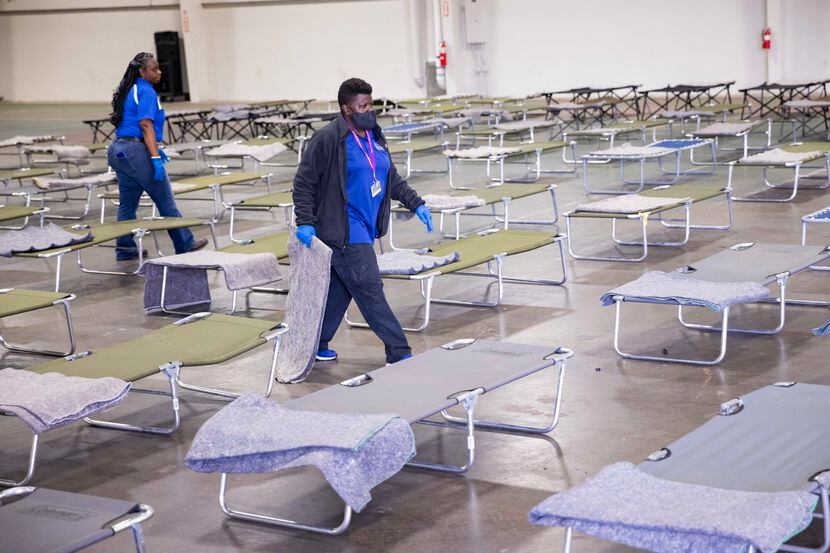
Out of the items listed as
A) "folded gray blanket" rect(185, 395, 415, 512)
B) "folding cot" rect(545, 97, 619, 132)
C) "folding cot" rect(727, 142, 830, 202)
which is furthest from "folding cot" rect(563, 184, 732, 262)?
"folding cot" rect(545, 97, 619, 132)

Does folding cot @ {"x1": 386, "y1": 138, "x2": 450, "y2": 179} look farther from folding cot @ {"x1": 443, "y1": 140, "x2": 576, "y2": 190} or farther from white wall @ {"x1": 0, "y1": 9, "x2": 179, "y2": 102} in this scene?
white wall @ {"x1": 0, "y1": 9, "x2": 179, "y2": 102}

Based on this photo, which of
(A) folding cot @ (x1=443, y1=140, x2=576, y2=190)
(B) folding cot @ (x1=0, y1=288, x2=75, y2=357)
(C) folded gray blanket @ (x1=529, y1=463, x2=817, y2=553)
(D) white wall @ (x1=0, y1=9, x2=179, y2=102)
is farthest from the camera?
(D) white wall @ (x1=0, y1=9, x2=179, y2=102)

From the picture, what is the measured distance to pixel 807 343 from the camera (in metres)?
5.10

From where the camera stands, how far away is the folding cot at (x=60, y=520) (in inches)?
106

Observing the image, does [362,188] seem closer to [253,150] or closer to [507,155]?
[507,155]

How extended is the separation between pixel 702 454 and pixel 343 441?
992mm

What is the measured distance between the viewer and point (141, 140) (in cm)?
746

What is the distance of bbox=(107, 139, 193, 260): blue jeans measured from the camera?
744cm

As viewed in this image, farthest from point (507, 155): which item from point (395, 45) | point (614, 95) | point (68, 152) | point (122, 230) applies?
point (395, 45)

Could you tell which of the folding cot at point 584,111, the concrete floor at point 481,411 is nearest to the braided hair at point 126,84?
the concrete floor at point 481,411

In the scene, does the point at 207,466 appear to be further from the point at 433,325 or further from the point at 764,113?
the point at 764,113

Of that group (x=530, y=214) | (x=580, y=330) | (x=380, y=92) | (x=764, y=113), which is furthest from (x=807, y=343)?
(x=380, y=92)

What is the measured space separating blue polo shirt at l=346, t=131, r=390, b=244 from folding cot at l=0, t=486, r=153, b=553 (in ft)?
6.68

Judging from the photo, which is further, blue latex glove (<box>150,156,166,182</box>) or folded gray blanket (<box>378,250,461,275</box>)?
blue latex glove (<box>150,156,166,182</box>)
